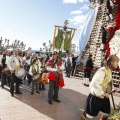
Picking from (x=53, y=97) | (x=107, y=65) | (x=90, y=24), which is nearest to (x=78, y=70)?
(x=90, y=24)

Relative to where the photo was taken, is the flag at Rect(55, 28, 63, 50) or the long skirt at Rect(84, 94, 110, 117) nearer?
the long skirt at Rect(84, 94, 110, 117)

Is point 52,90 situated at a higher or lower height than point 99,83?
lower

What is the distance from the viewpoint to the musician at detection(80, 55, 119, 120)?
4727 millimetres

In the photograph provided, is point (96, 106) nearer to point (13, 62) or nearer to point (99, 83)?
point (99, 83)

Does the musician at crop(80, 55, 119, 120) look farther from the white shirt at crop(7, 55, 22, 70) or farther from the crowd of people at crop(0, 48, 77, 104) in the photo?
the white shirt at crop(7, 55, 22, 70)

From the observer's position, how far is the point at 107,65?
15.8 feet

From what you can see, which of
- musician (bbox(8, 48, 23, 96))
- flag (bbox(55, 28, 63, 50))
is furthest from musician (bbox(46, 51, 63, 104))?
flag (bbox(55, 28, 63, 50))

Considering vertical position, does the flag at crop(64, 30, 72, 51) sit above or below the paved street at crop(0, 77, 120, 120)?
above

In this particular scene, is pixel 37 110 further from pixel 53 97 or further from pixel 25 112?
pixel 53 97

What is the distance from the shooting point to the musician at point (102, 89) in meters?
4.73

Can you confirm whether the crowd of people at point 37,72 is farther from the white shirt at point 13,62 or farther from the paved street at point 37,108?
the paved street at point 37,108

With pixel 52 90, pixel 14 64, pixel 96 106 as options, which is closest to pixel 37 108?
pixel 52 90

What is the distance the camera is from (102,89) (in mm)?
4852

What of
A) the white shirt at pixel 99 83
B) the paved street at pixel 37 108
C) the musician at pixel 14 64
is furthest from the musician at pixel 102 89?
the musician at pixel 14 64
